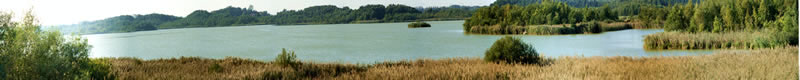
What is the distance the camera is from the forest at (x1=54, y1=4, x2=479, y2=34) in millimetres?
8227

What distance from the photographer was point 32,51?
4602 mm

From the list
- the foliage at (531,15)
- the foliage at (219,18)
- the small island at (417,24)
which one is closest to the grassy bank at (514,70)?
the foliage at (531,15)

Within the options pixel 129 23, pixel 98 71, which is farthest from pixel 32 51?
pixel 129 23

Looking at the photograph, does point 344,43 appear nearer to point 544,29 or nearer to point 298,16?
point 298,16

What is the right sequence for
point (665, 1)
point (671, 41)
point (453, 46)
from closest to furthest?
point (453, 46) < point (671, 41) < point (665, 1)

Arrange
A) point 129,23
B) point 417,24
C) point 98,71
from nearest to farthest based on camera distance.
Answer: point 98,71 < point 129,23 < point 417,24

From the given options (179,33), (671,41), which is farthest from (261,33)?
(671,41)

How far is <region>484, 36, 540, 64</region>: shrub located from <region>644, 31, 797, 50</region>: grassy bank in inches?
136

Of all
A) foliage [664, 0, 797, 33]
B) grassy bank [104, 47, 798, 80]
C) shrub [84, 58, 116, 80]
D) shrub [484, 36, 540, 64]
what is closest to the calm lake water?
shrub [484, 36, 540, 64]

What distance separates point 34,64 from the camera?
15.2 feet

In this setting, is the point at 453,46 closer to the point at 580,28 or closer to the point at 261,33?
the point at 580,28

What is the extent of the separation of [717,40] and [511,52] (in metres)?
5.52

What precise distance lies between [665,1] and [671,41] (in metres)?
1.41

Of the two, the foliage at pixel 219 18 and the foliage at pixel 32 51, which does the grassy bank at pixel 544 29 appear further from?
the foliage at pixel 32 51
